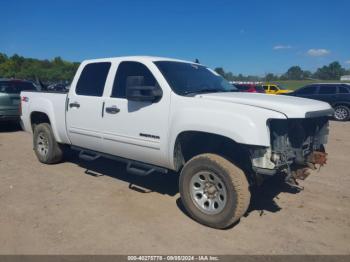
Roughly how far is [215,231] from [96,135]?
2495 mm

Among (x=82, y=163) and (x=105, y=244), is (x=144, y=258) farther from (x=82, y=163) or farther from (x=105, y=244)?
(x=82, y=163)

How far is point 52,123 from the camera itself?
620 centimetres

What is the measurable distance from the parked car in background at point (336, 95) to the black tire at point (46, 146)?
13613 mm

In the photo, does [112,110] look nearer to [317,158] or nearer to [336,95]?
[317,158]

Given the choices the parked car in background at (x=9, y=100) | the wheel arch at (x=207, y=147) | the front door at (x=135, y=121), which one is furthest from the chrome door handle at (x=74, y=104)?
the parked car in background at (x=9, y=100)

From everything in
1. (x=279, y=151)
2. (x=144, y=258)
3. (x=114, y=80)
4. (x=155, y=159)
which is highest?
(x=114, y=80)

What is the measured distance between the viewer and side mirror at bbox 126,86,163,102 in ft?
13.8

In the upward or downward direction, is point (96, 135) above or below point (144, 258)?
above

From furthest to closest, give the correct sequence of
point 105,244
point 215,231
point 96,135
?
1. point 96,135
2. point 215,231
3. point 105,244

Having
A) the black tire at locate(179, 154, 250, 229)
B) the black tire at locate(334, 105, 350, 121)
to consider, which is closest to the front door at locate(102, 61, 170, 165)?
the black tire at locate(179, 154, 250, 229)

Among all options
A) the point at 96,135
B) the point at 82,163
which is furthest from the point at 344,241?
the point at 82,163

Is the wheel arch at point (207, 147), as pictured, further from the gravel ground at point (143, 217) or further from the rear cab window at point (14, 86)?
the rear cab window at point (14, 86)

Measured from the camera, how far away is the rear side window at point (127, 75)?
4.68m

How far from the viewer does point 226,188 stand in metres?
3.76
